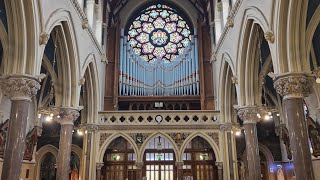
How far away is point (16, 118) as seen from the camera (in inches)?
399

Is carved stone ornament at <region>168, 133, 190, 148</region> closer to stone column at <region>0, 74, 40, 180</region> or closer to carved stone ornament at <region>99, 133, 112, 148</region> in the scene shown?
carved stone ornament at <region>99, 133, 112, 148</region>

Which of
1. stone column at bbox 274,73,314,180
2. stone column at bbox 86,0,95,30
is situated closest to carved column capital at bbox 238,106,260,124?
stone column at bbox 274,73,314,180

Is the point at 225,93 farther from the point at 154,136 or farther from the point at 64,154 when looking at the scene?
the point at 64,154

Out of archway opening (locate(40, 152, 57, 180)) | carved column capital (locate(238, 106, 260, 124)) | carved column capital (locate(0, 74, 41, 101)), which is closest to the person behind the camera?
carved column capital (locate(0, 74, 41, 101))

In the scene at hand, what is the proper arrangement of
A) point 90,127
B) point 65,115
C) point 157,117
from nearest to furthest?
point 65,115, point 90,127, point 157,117

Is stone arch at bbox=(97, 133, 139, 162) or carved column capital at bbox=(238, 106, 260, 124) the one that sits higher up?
carved column capital at bbox=(238, 106, 260, 124)

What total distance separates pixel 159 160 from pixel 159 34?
32.5ft

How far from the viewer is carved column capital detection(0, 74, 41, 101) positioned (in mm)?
10273

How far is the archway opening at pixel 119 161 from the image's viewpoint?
Answer: 20.4 m

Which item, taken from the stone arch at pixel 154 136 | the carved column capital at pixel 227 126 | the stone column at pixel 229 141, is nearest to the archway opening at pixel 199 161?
the stone arch at pixel 154 136

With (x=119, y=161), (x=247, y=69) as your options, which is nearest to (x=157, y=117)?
(x=119, y=161)

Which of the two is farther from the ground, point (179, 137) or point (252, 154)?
→ point (179, 137)

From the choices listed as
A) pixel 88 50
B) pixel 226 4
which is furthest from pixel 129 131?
pixel 226 4

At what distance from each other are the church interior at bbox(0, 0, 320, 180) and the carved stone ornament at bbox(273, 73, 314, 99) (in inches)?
1.2
